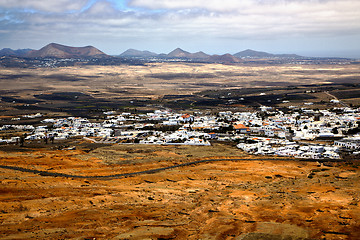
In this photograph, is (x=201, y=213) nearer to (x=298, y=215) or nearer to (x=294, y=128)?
(x=298, y=215)

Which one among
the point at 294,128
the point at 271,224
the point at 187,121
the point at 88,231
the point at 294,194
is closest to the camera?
the point at 88,231

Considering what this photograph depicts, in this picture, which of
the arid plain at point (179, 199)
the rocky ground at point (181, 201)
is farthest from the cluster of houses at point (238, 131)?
the rocky ground at point (181, 201)

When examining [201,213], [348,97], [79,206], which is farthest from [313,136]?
[348,97]

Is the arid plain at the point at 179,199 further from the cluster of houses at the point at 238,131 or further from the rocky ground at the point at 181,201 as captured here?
the cluster of houses at the point at 238,131

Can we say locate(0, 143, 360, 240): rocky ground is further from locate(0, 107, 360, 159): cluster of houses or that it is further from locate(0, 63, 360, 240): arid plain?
locate(0, 107, 360, 159): cluster of houses

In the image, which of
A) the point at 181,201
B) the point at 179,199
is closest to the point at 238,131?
the point at 179,199

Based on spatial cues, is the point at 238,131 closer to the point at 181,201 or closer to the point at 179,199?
the point at 179,199

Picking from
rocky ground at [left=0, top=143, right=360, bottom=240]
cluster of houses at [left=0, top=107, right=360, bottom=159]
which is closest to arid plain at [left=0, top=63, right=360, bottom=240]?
rocky ground at [left=0, top=143, right=360, bottom=240]
